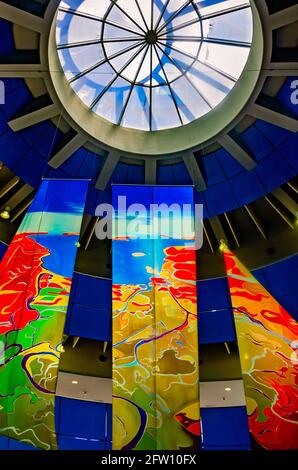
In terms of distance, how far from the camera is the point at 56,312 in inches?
382

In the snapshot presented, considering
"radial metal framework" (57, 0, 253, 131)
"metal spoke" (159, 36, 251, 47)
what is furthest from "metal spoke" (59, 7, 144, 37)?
"metal spoke" (159, 36, 251, 47)

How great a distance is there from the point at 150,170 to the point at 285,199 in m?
4.08

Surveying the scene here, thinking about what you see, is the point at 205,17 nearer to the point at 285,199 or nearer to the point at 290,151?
the point at 290,151

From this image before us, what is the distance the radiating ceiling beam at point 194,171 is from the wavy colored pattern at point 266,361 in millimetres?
3117

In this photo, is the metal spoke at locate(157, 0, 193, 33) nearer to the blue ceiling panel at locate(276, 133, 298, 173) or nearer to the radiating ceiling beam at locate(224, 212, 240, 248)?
the blue ceiling panel at locate(276, 133, 298, 173)

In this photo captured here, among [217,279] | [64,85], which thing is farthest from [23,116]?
[217,279]

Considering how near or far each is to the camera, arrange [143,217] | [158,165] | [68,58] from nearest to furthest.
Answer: [143,217] < [68,58] < [158,165]

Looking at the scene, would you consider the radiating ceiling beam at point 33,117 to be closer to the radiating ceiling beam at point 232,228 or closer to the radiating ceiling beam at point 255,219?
the radiating ceiling beam at point 232,228

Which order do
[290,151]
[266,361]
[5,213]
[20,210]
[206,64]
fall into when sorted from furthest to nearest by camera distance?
1. [20,210]
2. [5,213]
3. [206,64]
4. [290,151]
5. [266,361]

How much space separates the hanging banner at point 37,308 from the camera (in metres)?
8.22

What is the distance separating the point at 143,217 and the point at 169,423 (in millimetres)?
5106

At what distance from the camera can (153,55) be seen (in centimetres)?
1308

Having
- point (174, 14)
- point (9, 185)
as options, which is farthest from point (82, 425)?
point (174, 14)
